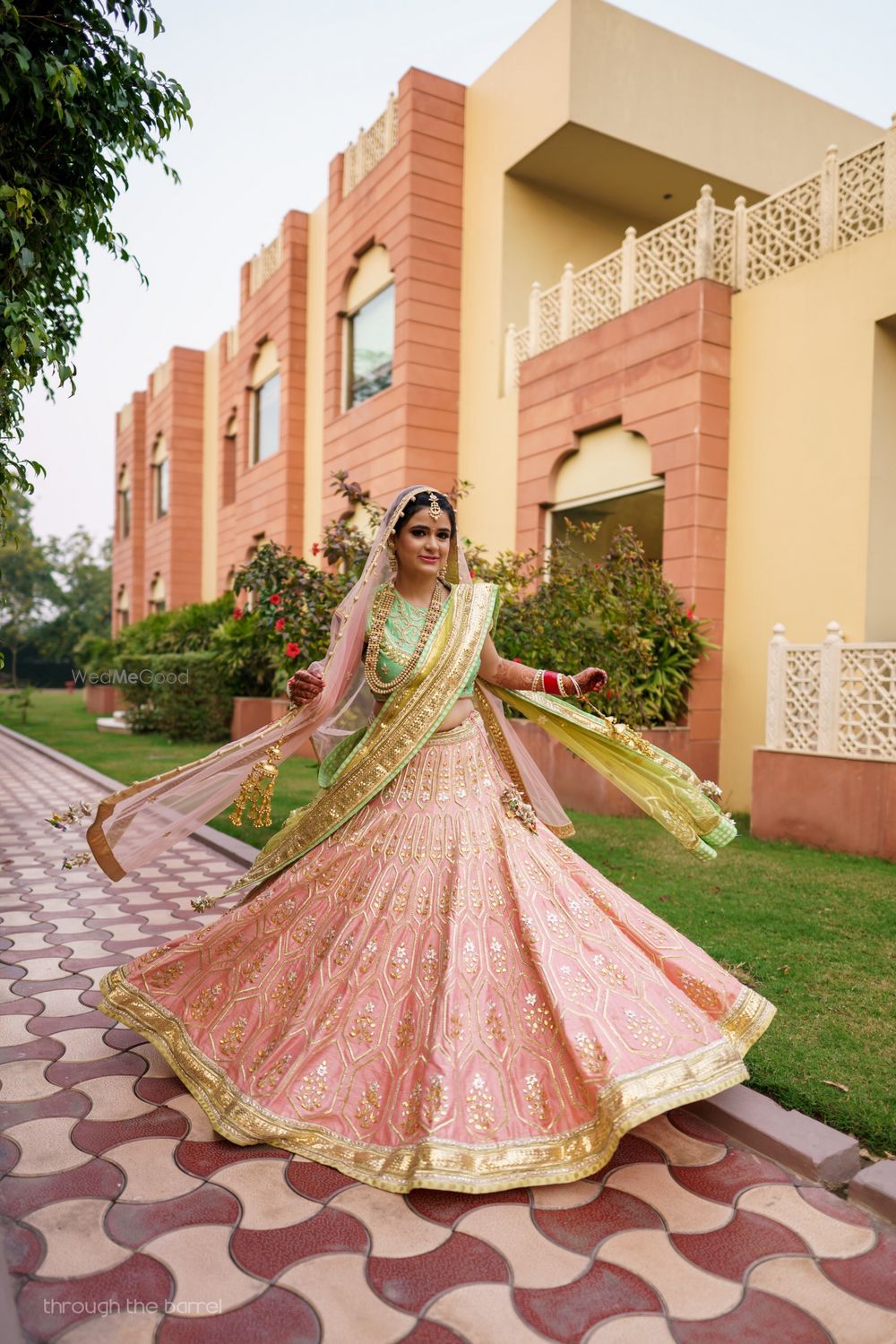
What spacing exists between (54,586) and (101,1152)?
47.8m

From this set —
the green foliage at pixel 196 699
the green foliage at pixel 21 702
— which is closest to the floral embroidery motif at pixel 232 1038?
the green foliage at pixel 196 699

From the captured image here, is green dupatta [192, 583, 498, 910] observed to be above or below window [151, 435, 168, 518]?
below

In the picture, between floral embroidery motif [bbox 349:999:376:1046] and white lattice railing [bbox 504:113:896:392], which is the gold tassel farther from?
white lattice railing [bbox 504:113:896:392]

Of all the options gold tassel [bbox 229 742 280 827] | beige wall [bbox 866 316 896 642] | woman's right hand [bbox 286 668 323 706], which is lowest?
gold tassel [bbox 229 742 280 827]

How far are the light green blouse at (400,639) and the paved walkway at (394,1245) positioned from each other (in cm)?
149

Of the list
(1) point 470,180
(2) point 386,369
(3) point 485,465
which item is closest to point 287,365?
(2) point 386,369

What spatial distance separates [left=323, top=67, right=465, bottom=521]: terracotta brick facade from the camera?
12109 mm

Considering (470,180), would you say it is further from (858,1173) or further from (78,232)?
(858,1173)

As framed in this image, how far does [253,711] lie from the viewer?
44.9 feet

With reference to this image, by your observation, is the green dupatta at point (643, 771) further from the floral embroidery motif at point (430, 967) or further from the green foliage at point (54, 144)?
the green foliage at point (54, 144)

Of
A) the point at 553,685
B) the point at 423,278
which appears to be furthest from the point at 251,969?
the point at 423,278

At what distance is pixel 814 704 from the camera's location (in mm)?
6613

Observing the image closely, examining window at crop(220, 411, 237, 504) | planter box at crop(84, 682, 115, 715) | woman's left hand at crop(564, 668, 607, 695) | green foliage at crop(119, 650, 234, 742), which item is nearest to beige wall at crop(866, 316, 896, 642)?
woman's left hand at crop(564, 668, 607, 695)

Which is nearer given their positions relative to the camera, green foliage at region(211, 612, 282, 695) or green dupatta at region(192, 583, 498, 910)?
green dupatta at region(192, 583, 498, 910)
